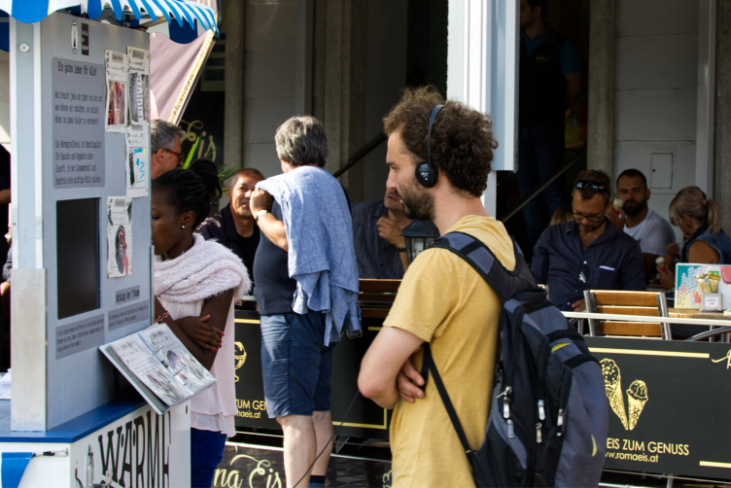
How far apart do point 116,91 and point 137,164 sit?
24cm

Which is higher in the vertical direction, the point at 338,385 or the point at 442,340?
the point at 442,340

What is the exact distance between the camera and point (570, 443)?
1749mm

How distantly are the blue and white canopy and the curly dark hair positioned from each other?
29.6 inches

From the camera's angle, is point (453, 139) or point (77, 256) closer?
point (453, 139)

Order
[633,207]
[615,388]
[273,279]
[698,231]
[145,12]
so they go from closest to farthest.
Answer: [145,12], [273,279], [615,388], [698,231], [633,207]

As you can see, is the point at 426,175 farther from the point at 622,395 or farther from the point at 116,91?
the point at 622,395

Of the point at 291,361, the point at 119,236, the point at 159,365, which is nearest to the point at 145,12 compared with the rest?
the point at 119,236

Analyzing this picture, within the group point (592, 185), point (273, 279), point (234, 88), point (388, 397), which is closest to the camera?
point (388, 397)

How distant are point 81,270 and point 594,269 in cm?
398

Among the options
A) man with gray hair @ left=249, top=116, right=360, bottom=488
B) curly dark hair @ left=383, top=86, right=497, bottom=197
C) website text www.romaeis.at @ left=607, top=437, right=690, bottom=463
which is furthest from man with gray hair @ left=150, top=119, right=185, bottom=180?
website text www.romaeis.at @ left=607, top=437, right=690, bottom=463

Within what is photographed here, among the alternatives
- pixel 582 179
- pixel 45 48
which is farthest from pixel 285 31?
pixel 45 48

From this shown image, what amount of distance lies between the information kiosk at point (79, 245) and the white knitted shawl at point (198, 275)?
0.86 feet

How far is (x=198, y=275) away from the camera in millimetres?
2748

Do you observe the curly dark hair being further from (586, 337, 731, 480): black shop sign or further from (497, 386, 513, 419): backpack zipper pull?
(586, 337, 731, 480): black shop sign
